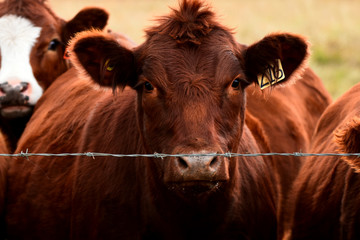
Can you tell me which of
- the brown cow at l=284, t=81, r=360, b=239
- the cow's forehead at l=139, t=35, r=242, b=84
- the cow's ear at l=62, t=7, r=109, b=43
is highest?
the cow's ear at l=62, t=7, r=109, b=43

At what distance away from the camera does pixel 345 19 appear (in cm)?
2097

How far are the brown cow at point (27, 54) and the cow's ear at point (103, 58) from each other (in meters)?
1.76

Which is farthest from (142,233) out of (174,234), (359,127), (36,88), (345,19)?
(345,19)

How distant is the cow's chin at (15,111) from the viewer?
20.9 feet

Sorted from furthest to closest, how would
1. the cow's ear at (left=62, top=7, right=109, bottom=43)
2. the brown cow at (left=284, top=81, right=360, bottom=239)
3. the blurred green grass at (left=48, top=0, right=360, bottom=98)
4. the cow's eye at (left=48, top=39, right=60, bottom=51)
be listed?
the blurred green grass at (left=48, top=0, right=360, bottom=98) < the cow's ear at (left=62, top=7, right=109, bottom=43) < the cow's eye at (left=48, top=39, right=60, bottom=51) < the brown cow at (left=284, top=81, right=360, bottom=239)

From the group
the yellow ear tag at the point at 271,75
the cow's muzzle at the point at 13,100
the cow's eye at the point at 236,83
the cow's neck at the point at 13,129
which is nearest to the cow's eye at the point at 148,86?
the cow's eye at the point at 236,83

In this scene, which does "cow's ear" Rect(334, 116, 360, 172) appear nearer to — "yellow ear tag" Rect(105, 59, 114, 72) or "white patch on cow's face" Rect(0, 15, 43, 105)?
"yellow ear tag" Rect(105, 59, 114, 72)

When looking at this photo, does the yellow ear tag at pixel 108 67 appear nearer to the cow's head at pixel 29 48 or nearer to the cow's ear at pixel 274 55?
the cow's ear at pixel 274 55

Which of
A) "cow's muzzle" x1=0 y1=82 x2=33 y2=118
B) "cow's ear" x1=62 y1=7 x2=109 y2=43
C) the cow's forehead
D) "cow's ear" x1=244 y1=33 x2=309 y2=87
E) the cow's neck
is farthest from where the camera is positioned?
"cow's ear" x1=62 y1=7 x2=109 y2=43

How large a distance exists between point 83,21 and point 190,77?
3096mm

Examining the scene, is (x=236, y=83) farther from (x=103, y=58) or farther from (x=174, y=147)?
(x=103, y=58)

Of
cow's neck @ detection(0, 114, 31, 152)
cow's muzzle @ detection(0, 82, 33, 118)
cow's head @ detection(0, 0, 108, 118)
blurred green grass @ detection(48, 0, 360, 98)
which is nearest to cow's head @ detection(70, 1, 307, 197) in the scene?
cow's muzzle @ detection(0, 82, 33, 118)

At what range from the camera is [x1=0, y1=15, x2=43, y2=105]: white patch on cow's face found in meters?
6.51

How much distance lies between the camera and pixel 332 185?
5.05 m
